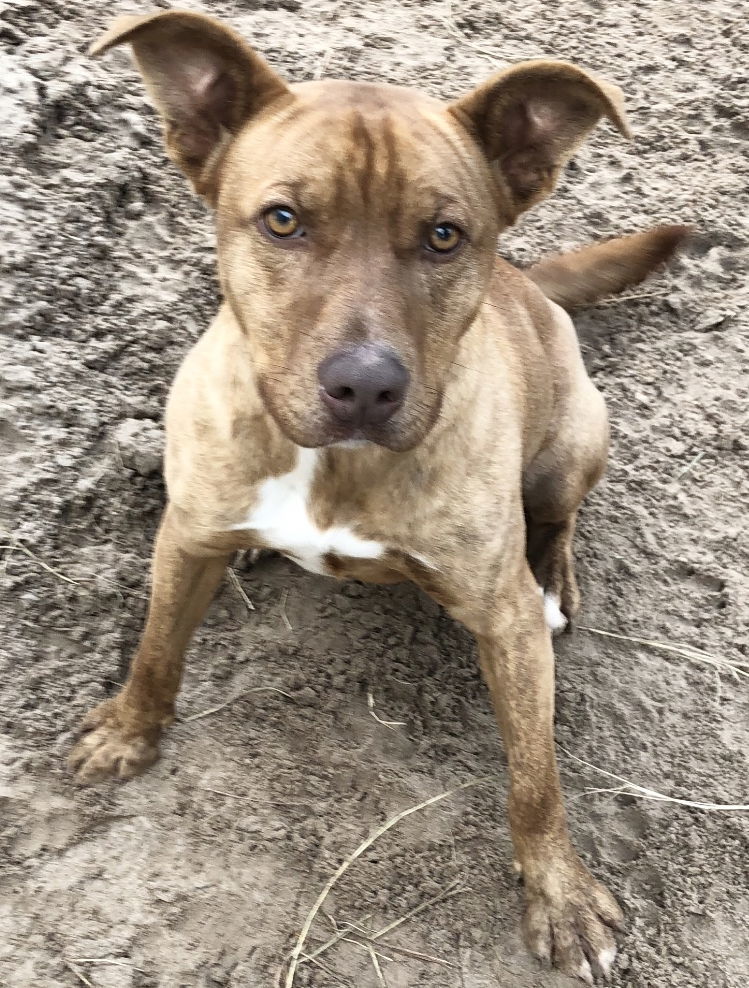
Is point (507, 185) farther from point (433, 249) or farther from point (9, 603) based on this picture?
point (9, 603)

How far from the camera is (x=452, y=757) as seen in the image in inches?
123

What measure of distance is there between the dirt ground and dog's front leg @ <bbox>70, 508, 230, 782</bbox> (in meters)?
0.08

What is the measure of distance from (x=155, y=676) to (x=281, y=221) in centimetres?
137

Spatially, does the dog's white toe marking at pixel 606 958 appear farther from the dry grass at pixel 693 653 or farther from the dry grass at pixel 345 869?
the dry grass at pixel 693 653

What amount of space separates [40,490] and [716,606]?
7.62 feet

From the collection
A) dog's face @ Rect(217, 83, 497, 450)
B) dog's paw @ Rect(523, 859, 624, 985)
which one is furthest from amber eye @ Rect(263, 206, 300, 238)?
dog's paw @ Rect(523, 859, 624, 985)

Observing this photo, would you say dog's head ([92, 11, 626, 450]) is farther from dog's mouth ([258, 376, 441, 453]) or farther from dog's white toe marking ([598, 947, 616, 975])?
dog's white toe marking ([598, 947, 616, 975])

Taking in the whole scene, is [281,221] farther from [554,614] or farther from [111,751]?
[554,614]

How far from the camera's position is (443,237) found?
218 centimetres

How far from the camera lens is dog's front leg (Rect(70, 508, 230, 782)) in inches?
108

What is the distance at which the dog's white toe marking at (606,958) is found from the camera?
272cm

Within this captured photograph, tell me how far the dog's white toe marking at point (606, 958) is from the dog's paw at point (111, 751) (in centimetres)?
136

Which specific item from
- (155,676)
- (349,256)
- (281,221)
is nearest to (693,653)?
(155,676)

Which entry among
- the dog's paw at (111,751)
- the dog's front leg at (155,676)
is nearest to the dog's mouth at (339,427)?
the dog's front leg at (155,676)
